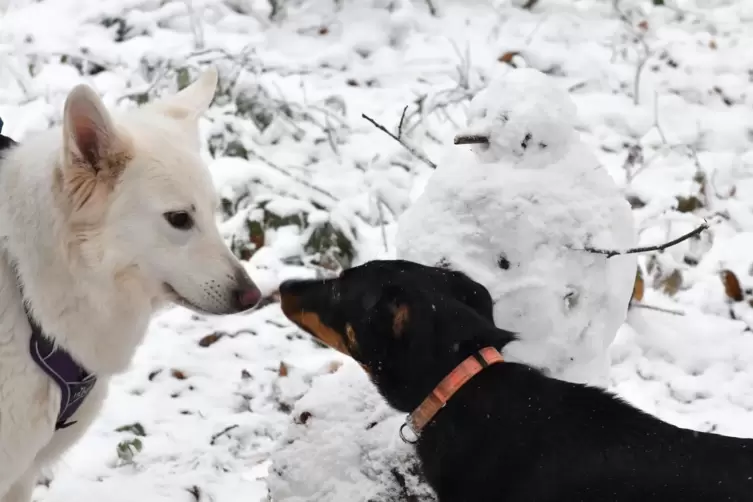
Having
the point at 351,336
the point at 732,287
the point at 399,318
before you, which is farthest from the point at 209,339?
the point at 732,287

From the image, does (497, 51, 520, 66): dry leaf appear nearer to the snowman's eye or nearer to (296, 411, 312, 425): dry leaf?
the snowman's eye

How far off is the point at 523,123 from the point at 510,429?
1.20 meters

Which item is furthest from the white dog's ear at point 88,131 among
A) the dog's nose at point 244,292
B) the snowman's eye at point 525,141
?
the snowman's eye at point 525,141

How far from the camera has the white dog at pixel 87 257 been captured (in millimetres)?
2002

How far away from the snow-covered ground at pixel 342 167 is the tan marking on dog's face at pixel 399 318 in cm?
49

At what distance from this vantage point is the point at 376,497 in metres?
2.47

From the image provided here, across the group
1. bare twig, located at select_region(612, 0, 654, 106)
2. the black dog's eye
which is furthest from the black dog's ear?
bare twig, located at select_region(612, 0, 654, 106)

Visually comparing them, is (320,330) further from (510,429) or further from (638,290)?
(638,290)

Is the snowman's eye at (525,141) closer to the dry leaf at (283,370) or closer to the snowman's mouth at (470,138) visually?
the snowman's mouth at (470,138)

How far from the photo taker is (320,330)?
2.72m

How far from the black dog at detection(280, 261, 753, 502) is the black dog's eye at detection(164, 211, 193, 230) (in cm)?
74

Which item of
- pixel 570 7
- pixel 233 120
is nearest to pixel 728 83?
pixel 570 7

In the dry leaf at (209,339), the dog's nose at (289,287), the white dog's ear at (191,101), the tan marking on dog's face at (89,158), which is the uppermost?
the tan marking on dog's face at (89,158)

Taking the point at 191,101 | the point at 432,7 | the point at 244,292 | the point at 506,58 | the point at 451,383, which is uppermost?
the point at 191,101
